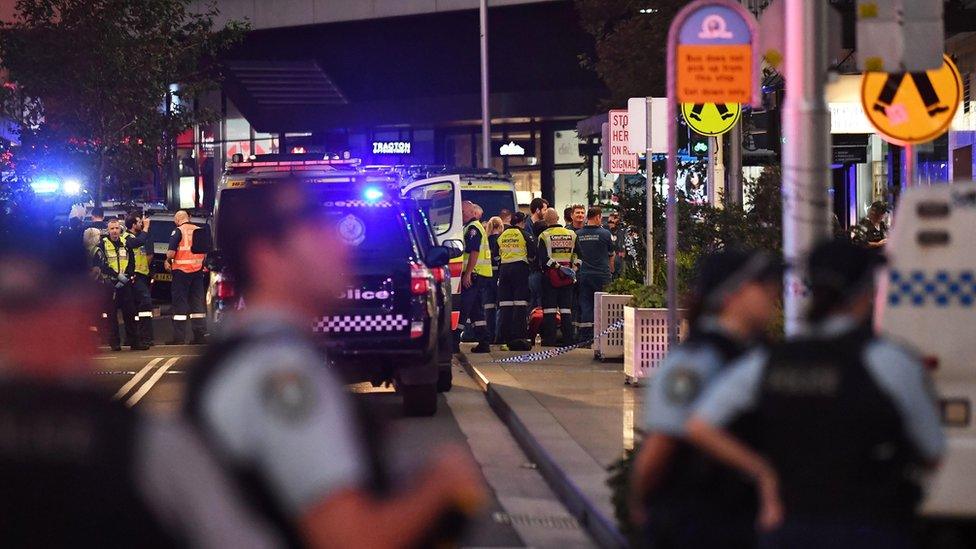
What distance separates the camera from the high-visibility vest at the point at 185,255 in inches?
982

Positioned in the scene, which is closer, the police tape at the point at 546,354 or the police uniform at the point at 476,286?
the police tape at the point at 546,354

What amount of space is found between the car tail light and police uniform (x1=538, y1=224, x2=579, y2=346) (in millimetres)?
8235

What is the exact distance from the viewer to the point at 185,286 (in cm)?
2484

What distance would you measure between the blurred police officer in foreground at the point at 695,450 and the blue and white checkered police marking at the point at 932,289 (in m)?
2.09

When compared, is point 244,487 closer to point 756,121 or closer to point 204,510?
point 204,510

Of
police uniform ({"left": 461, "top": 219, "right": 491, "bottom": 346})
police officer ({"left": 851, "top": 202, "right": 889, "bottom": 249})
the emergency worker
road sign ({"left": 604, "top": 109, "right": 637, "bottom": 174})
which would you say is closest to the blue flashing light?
police officer ({"left": 851, "top": 202, "right": 889, "bottom": 249})

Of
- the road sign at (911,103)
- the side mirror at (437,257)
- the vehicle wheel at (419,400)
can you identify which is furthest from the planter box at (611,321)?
the road sign at (911,103)

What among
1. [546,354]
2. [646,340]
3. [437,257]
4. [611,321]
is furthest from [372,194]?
[546,354]

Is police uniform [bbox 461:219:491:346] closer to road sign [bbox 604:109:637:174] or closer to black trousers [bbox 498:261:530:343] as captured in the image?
black trousers [bbox 498:261:530:343]

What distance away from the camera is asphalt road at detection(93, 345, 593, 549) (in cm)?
950

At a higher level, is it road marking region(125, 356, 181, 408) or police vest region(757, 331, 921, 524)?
police vest region(757, 331, 921, 524)

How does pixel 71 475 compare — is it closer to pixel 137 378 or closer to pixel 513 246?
pixel 137 378

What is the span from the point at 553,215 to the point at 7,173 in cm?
1409

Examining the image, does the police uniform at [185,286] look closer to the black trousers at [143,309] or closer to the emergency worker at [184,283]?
the emergency worker at [184,283]
